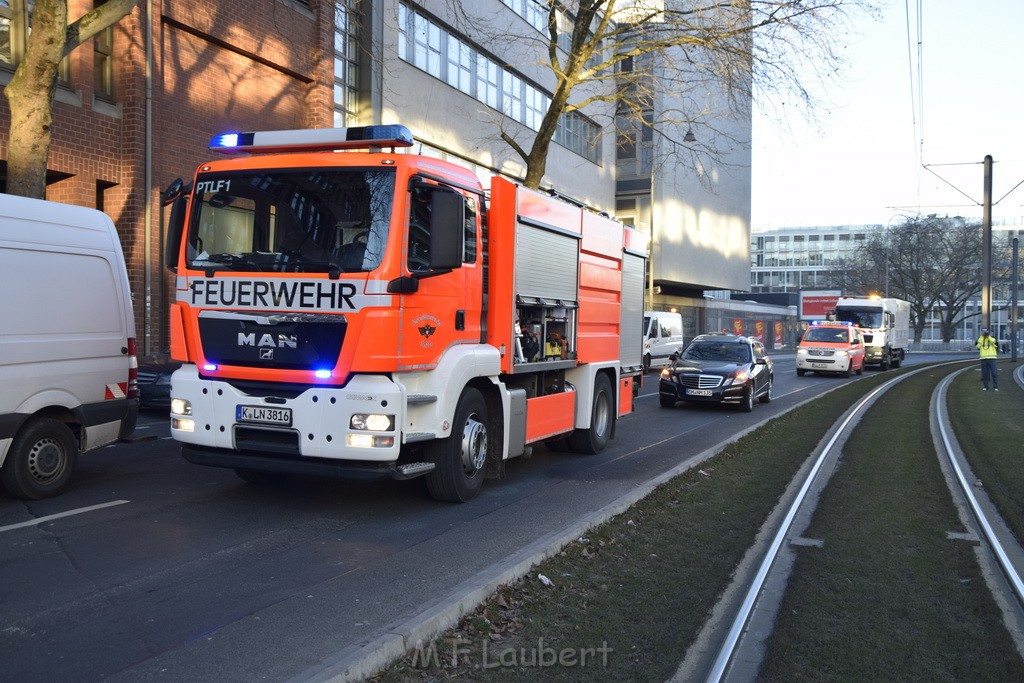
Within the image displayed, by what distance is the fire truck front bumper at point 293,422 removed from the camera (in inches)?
265

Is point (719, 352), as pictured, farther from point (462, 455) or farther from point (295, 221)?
point (295, 221)

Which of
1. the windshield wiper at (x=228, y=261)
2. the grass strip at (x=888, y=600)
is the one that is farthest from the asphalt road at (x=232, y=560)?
the windshield wiper at (x=228, y=261)

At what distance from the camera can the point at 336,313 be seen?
6.74 meters

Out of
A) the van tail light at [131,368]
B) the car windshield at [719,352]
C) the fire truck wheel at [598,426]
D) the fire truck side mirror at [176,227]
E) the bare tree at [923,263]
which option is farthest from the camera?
the bare tree at [923,263]

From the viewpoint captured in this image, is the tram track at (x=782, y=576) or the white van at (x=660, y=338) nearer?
the tram track at (x=782, y=576)

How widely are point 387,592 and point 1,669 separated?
6.74 feet

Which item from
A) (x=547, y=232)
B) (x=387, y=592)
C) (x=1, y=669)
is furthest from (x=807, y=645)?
(x=547, y=232)

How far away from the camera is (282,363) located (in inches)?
272

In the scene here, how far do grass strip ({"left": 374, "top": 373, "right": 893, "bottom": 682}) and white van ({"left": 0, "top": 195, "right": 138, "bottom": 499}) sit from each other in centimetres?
455

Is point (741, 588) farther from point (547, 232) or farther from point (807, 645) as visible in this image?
point (547, 232)

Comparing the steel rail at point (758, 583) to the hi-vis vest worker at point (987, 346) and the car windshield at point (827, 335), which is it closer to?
the hi-vis vest worker at point (987, 346)

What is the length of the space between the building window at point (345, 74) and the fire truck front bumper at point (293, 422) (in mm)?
16891

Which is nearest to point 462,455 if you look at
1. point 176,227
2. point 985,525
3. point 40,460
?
point 176,227

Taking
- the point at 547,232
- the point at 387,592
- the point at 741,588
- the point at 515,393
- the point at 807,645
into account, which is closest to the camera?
the point at 807,645
